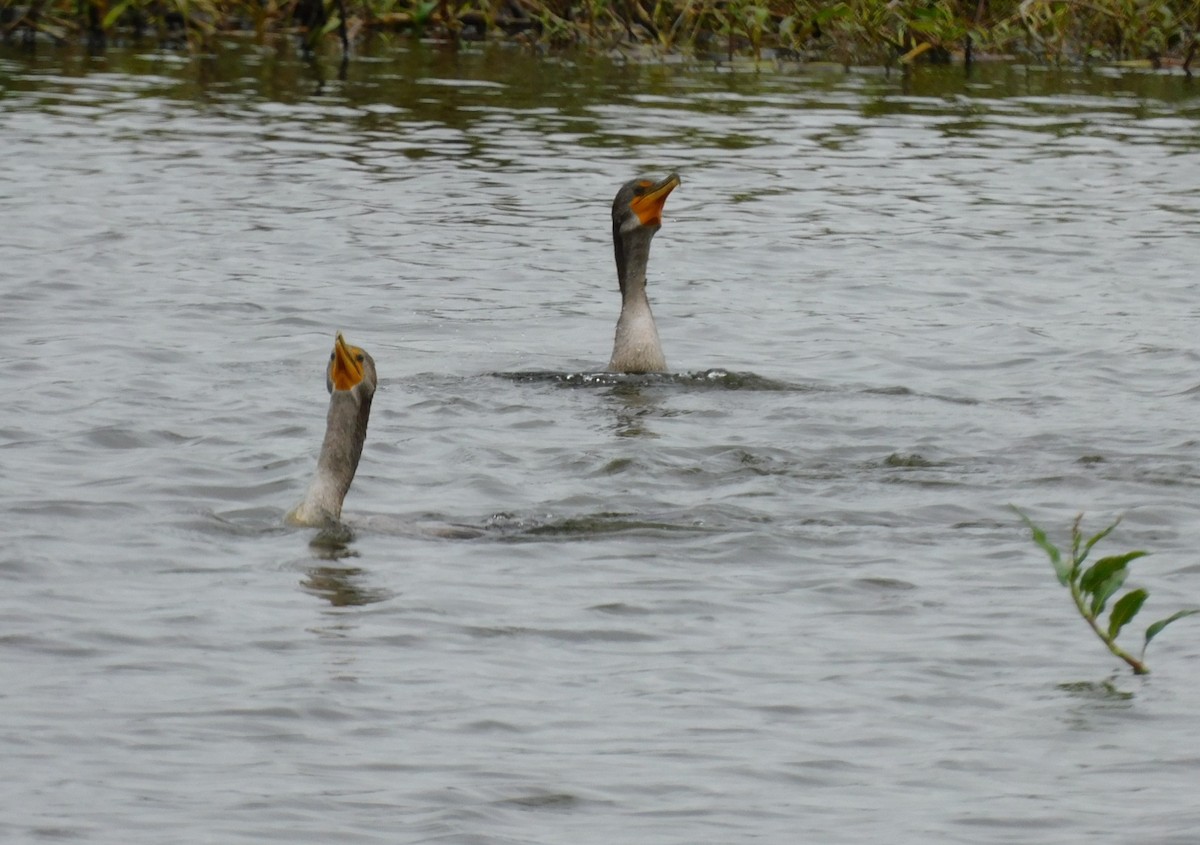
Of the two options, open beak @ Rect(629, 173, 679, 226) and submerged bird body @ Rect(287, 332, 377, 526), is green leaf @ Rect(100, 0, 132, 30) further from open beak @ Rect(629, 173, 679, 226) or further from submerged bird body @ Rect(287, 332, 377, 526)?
submerged bird body @ Rect(287, 332, 377, 526)

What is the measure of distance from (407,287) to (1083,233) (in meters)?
5.42

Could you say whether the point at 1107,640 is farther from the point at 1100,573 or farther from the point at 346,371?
the point at 346,371

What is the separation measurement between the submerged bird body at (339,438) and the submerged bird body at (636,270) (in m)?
3.05

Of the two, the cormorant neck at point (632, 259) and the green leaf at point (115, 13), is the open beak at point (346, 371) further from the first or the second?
the green leaf at point (115, 13)

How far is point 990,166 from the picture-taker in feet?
65.1

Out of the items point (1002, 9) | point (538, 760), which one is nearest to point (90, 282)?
point (538, 760)

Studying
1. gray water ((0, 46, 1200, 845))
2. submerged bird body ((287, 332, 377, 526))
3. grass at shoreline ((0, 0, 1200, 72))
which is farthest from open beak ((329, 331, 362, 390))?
grass at shoreline ((0, 0, 1200, 72))

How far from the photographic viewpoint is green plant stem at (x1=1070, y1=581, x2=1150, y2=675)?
6.47m

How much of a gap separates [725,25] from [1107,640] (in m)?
22.9

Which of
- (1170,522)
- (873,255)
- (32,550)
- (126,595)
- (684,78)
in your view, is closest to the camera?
(126,595)

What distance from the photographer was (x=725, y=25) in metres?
28.7

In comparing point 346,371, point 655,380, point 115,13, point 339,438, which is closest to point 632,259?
point 655,380

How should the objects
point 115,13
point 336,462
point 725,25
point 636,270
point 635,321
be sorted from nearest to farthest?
1. point 336,462
2. point 635,321
3. point 636,270
4. point 115,13
5. point 725,25

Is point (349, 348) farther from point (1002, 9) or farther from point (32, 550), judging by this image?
point (1002, 9)
